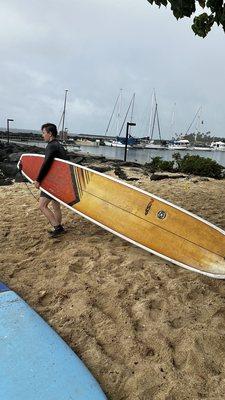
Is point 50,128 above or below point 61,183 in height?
above

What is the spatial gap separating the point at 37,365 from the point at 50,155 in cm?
336

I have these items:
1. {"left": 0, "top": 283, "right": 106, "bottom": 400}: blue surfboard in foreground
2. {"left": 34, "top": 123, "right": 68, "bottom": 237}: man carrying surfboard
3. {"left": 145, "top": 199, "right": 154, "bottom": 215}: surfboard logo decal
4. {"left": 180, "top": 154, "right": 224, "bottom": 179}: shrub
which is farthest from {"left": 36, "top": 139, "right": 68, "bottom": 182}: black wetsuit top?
{"left": 180, "top": 154, "right": 224, "bottom": 179}: shrub

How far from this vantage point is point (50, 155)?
18.1 feet

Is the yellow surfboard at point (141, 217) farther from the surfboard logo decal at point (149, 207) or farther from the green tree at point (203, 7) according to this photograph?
the green tree at point (203, 7)

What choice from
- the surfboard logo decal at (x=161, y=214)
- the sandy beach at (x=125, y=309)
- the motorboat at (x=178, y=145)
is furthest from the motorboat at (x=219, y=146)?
the sandy beach at (x=125, y=309)

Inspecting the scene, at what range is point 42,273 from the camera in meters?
4.34

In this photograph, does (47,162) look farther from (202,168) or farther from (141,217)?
(202,168)

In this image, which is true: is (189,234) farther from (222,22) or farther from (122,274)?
(222,22)

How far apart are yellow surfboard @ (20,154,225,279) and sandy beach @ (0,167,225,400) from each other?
0.16 metres

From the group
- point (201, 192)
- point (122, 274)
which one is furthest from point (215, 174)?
point (122, 274)

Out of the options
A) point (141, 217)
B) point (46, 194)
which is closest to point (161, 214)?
point (141, 217)

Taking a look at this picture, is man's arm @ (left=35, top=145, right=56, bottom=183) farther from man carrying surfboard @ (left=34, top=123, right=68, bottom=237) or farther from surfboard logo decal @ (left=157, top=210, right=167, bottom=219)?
surfboard logo decal @ (left=157, top=210, right=167, bottom=219)

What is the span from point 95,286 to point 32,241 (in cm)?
173

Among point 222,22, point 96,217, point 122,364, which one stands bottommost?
point 122,364
